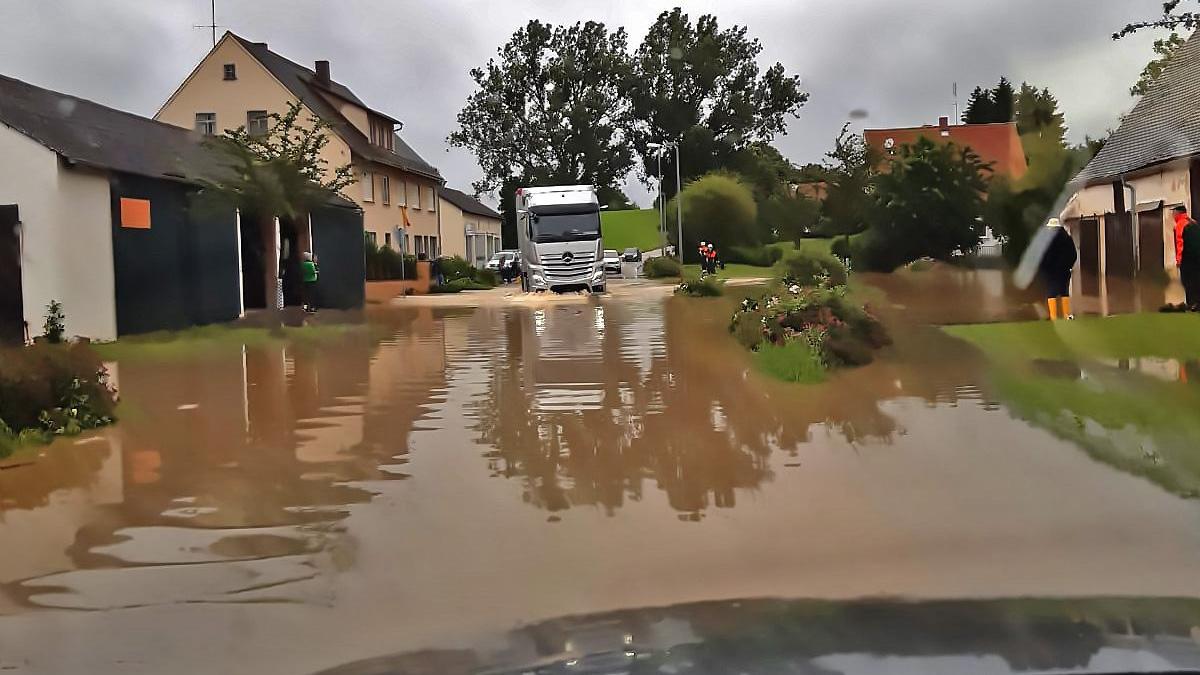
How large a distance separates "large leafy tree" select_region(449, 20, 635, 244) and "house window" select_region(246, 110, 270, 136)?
10621mm

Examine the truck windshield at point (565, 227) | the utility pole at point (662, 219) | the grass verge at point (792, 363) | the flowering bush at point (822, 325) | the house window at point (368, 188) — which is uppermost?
the house window at point (368, 188)

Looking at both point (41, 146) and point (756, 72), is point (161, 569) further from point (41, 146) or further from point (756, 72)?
point (41, 146)

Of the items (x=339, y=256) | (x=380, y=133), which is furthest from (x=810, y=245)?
(x=380, y=133)

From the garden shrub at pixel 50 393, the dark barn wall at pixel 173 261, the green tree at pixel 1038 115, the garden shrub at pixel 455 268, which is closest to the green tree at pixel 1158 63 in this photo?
the green tree at pixel 1038 115

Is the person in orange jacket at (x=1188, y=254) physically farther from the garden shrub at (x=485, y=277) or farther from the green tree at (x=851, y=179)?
the garden shrub at (x=485, y=277)

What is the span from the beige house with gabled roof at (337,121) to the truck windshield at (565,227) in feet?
15.6

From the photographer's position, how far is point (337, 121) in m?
29.2

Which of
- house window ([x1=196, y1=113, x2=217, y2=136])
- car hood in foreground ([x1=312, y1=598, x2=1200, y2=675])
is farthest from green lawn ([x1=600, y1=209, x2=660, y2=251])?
car hood in foreground ([x1=312, y1=598, x2=1200, y2=675])

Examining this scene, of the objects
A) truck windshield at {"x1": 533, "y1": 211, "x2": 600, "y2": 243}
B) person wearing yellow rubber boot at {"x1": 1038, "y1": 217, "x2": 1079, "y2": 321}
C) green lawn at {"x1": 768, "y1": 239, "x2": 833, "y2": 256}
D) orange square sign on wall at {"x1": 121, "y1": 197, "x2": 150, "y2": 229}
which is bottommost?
person wearing yellow rubber boot at {"x1": 1038, "y1": 217, "x2": 1079, "y2": 321}

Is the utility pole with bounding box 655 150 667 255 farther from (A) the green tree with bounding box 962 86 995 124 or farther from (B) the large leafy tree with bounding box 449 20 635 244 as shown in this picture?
(A) the green tree with bounding box 962 86 995 124

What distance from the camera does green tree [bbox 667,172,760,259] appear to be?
1415cm

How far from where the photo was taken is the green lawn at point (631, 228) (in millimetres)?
19431

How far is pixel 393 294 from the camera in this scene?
34281mm

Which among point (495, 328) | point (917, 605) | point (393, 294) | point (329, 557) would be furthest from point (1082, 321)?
point (393, 294)
